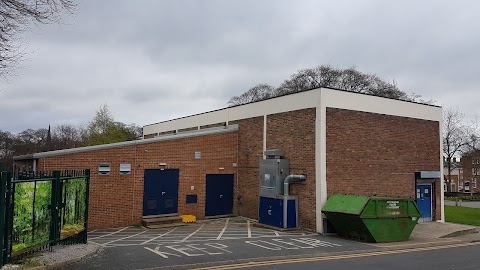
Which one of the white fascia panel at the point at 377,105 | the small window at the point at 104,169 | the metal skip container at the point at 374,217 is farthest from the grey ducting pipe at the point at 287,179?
the small window at the point at 104,169

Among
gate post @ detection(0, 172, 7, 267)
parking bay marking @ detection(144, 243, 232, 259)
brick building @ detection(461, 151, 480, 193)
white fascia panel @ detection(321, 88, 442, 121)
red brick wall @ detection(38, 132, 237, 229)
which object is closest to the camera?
gate post @ detection(0, 172, 7, 267)

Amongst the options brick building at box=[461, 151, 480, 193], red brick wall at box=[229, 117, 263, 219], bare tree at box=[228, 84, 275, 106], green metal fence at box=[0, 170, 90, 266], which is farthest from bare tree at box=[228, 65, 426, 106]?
green metal fence at box=[0, 170, 90, 266]

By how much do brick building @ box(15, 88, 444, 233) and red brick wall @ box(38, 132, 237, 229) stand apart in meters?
0.04

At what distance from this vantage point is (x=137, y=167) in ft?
60.6

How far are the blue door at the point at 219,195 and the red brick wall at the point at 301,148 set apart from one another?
3361 millimetres

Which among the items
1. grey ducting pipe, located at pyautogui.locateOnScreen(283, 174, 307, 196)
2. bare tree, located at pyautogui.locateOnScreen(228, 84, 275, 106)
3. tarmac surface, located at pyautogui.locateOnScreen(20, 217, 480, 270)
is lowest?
tarmac surface, located at pyautogui.locateOnScreen(20, 217, 480, 270)

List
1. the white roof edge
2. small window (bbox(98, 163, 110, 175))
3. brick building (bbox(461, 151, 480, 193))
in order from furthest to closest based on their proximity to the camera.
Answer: brick building (bbox(461, 151, 480, 193)) → small window (bbox(98, 163, 110, 175)) → the white roof edge

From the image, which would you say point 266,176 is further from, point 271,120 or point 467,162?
point 467,162

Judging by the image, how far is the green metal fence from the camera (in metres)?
8.79

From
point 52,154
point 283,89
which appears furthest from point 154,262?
point 283,89

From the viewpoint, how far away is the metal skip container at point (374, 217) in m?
14.6

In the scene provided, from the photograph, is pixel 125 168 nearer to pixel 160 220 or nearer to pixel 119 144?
pixel 119 144

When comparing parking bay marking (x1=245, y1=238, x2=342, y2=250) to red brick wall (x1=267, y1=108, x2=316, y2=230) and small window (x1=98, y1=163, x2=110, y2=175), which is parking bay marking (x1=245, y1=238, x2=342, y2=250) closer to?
red brick wall (x1=267, y1=108, x2=316, y2=230)

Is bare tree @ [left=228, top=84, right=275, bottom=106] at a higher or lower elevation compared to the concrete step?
higher
